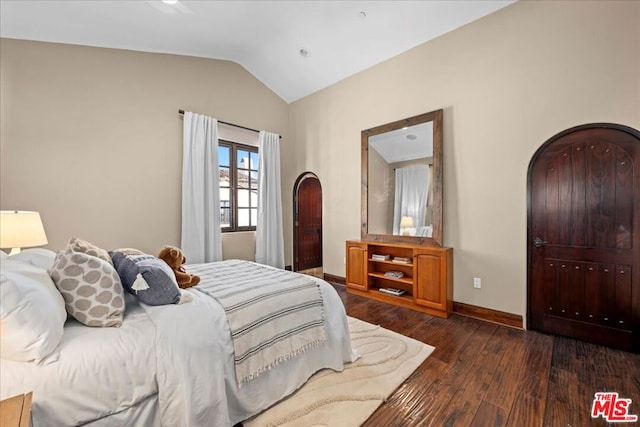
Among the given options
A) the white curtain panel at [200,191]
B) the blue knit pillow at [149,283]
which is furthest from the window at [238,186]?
the blue knit pillow at [149,283]

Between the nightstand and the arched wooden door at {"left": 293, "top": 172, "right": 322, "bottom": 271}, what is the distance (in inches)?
172

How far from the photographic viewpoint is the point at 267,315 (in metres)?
1.71

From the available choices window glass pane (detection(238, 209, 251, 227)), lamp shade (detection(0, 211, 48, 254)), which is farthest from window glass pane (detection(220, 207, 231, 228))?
lamp shade (detection(0, 211, 48, 254))

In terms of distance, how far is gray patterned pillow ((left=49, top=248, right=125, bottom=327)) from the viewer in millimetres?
1315

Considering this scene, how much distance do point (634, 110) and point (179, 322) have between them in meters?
3.79

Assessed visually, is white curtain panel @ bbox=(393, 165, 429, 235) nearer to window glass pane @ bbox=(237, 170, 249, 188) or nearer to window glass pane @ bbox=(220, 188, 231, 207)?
window glass pane @ bbox=(237, 170, 249, 188)

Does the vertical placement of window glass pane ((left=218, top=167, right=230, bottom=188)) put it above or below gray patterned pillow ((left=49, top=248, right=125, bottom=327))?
above

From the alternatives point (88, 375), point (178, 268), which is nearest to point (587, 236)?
point (178, 268)

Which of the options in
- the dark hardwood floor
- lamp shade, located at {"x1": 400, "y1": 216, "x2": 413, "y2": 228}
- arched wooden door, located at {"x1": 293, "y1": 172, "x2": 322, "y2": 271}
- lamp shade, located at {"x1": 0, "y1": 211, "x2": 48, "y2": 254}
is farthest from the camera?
arched wooden door, located at {"x1": 293, "y1": 172, "x2": 322, "y2": 271}

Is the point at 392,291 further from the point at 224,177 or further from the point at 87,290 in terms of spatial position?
the point at 87,290

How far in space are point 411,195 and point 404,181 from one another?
0.22 m

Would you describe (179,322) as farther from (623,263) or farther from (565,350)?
(623,263)

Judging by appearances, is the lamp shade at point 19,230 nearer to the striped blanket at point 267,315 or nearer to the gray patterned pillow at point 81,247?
the gray patterned pillow at point 81,247

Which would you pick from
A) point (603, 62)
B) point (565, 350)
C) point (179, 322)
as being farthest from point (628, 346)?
point (179, 322)
